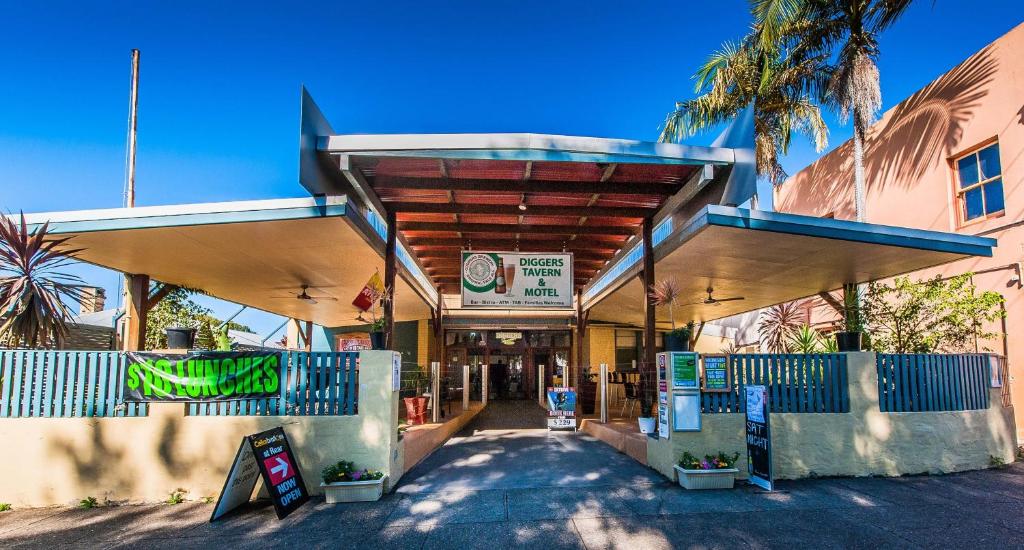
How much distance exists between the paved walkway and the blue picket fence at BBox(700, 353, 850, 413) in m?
0.94

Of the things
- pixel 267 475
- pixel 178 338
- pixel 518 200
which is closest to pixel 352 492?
pixel 267 475

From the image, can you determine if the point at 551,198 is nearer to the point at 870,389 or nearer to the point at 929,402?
the point at 870,389

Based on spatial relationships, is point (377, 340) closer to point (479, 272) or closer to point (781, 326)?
point (479, 272)

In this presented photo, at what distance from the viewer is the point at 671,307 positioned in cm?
859

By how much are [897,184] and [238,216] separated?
14150 millimetres

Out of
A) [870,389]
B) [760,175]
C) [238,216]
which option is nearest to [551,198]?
[238,216]

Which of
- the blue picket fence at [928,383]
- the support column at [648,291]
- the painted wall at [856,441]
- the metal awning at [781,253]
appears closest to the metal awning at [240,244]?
the support column at [648,291]

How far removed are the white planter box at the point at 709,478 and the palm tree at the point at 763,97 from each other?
41.9 feet

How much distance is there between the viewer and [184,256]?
8.88m

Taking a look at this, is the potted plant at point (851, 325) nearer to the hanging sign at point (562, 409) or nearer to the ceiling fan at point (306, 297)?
the hanging sign at point (562, 409)

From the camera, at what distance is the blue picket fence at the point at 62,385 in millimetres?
6172

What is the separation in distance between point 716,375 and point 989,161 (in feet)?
29.0

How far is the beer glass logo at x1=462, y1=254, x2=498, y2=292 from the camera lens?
993 centimetres

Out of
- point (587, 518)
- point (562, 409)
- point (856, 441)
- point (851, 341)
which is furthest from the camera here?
point (562, 409)
